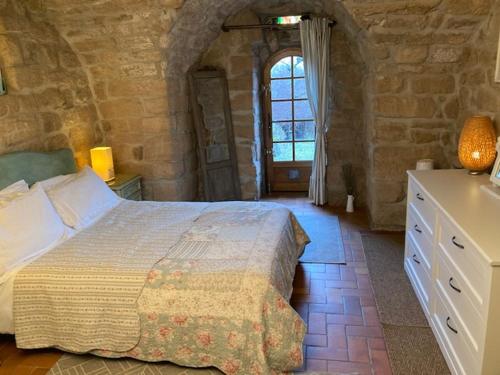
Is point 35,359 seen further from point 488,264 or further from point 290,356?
point 488,264

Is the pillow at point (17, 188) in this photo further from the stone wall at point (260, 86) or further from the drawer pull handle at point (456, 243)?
the drawer pull handle at point (456, 243)

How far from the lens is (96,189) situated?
3.38 meters

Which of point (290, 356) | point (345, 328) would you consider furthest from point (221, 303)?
point (345, 328)

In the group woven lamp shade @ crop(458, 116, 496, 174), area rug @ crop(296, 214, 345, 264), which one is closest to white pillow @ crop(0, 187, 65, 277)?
area rug @ crop(296, 214, 345, 264)

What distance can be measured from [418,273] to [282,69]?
9.96ft

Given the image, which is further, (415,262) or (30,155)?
(30,155)

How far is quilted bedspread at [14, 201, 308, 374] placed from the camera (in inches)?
86.8

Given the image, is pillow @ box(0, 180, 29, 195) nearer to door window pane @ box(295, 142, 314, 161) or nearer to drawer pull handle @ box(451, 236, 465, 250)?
drawer pull handle @ box(451, 236, 465, 250)

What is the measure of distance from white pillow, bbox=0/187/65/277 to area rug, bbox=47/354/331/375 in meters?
0.66

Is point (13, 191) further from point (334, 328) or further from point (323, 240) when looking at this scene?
point (323, 240)

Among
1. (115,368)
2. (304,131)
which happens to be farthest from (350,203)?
(115,368)

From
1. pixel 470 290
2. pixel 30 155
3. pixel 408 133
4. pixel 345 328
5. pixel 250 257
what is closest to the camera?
pixel 470 290

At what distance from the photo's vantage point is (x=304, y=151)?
5.36 m

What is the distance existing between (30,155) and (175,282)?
1.76m
